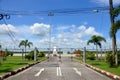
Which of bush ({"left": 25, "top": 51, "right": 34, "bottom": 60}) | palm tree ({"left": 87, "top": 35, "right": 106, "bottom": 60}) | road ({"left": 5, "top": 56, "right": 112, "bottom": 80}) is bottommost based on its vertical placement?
road ({"left": 5, "top": 56, "right": 112, "bottom": 80})

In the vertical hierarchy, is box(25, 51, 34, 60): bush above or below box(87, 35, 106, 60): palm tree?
below

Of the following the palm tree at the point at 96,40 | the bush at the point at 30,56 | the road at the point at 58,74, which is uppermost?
the palm tree at the point at 96,40

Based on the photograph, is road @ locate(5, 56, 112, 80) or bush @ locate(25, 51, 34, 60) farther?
bush @ locate(25, 51, 34, 60)

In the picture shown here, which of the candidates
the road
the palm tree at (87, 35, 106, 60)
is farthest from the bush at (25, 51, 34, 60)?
the road

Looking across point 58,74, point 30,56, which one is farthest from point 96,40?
point 58,74

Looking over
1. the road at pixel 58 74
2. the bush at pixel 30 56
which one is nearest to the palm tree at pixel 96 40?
the bush at pixel 30 56

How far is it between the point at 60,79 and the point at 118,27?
12006 millimetres

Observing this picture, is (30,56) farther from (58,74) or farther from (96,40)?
(58,74)

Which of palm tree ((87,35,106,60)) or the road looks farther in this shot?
palm tree ((87,35,106,60))

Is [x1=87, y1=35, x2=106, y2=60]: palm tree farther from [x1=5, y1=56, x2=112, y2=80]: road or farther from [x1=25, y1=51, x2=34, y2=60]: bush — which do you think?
[x1=5, y1=56, x2=112, y2=80]: road

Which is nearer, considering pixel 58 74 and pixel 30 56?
pixel 58 74

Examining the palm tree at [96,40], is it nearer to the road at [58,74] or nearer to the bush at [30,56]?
the bush at [30,56]

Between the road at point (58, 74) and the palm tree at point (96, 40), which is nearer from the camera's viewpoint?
the road at point (58, 74)

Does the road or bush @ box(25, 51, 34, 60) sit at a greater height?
bush @ box(25, 51, 34, 60)
